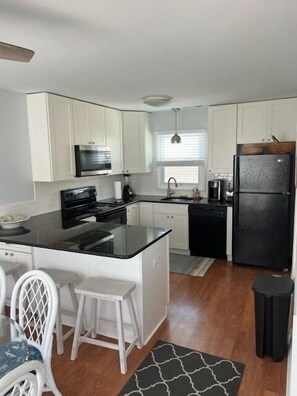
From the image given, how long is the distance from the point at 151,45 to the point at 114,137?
105 inches

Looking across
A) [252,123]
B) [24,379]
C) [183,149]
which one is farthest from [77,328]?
[183,149]

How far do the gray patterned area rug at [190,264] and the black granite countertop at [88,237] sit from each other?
Result: 4.55 ft

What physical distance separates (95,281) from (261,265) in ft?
8.38

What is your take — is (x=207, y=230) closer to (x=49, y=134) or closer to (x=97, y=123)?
(x=97, y=123)

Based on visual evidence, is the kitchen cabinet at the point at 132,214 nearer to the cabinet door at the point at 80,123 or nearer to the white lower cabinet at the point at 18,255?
the cabinet door at the point at 80,123

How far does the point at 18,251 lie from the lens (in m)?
2.83

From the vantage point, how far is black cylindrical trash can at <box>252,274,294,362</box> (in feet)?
7.22

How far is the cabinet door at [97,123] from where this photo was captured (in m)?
4.03

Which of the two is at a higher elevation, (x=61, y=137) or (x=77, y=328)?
(x=61, y=137)

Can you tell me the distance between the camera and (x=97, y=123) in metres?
4.17

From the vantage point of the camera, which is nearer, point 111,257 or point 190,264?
point 111,257

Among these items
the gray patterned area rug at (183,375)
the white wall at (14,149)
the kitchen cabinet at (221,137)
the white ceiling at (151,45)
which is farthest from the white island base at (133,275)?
the kitchen cabinet at (221,137)

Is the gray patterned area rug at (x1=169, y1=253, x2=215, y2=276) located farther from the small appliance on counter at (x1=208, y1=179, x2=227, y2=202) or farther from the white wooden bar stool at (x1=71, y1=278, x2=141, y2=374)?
the white wooden bar stool at (x1=71, y1=278, x2=141, y2=374)

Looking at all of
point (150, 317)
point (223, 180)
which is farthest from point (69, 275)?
point (223, 180)
